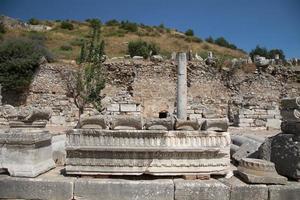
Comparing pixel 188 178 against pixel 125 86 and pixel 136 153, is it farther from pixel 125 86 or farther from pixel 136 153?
pixel 125 86

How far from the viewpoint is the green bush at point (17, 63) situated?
25.7 m

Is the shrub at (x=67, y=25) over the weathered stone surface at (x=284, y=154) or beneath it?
over

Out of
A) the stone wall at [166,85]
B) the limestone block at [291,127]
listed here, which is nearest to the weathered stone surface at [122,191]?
the limestone block at [291,127]

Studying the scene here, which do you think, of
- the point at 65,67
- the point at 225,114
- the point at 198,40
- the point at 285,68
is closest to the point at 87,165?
the point at 225,114

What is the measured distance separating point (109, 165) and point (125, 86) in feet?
74.2

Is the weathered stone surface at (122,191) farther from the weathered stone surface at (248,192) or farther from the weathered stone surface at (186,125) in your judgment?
the weathered stone surface at (186,125)

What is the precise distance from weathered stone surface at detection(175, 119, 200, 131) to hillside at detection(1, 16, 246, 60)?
32.7 meters

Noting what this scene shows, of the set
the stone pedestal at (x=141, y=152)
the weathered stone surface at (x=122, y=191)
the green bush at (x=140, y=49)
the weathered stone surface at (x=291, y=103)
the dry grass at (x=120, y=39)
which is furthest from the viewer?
the dry grass at (x=120, y=39)

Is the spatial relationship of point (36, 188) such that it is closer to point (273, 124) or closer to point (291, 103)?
point (291, 103)

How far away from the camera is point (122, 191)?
4.22 meters

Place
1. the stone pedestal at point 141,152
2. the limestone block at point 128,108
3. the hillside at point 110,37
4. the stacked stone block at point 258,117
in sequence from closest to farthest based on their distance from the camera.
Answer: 1. the stone pedestal at point 141,152
2. the limestone block at point 128,108
3. the stacked stone block at point 258,117
4. the hillside at point 110,37

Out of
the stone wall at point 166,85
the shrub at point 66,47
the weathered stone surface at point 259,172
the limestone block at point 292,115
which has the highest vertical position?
the shrub at point 66,47

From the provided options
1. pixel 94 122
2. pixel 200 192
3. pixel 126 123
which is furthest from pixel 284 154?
pixel 94 122

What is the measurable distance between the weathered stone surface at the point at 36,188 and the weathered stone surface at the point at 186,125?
5.06 feet
